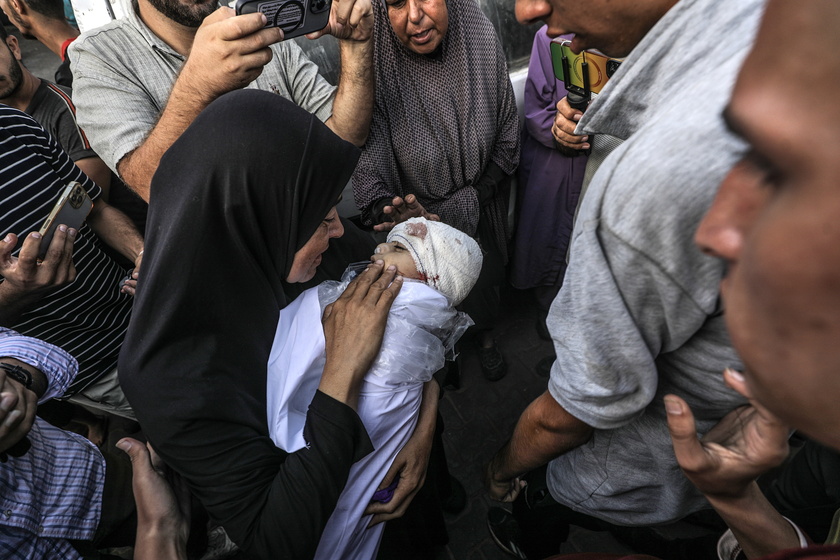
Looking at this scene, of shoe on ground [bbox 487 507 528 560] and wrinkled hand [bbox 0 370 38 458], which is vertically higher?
wrinkled hand [bbox 0 370 38 458]

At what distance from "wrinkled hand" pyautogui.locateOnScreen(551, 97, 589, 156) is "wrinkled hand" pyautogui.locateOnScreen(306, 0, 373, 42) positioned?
1.07 meters

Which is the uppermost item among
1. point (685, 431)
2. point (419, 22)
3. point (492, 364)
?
point (419, 22)

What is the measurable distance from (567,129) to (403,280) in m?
1.41

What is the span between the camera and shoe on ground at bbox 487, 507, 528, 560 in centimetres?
254

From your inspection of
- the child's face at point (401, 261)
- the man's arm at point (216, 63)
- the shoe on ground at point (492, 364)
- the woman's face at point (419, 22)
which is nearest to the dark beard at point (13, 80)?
the man's arm at point (216, 63)

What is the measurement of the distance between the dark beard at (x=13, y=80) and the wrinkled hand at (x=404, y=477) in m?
2.93

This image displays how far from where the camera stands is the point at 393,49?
2508mm

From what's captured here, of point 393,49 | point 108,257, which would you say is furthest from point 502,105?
point 108,257

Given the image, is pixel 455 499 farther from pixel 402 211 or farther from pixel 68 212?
pixel 68 212

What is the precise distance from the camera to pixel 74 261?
230 cm

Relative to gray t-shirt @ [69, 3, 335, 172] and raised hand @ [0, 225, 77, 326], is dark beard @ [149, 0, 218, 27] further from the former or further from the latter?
raised hand @ [0, 225, 77, 326]

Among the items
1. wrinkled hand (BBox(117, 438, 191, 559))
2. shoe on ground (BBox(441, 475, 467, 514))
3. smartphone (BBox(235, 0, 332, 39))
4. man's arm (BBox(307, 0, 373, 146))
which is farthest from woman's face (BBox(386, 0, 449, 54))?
shoe on ground (BBox(441, 475, 467, 514))

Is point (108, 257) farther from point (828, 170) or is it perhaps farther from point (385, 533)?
point (828, 170)

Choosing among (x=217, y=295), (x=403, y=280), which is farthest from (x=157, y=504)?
(x=403, y=280)
